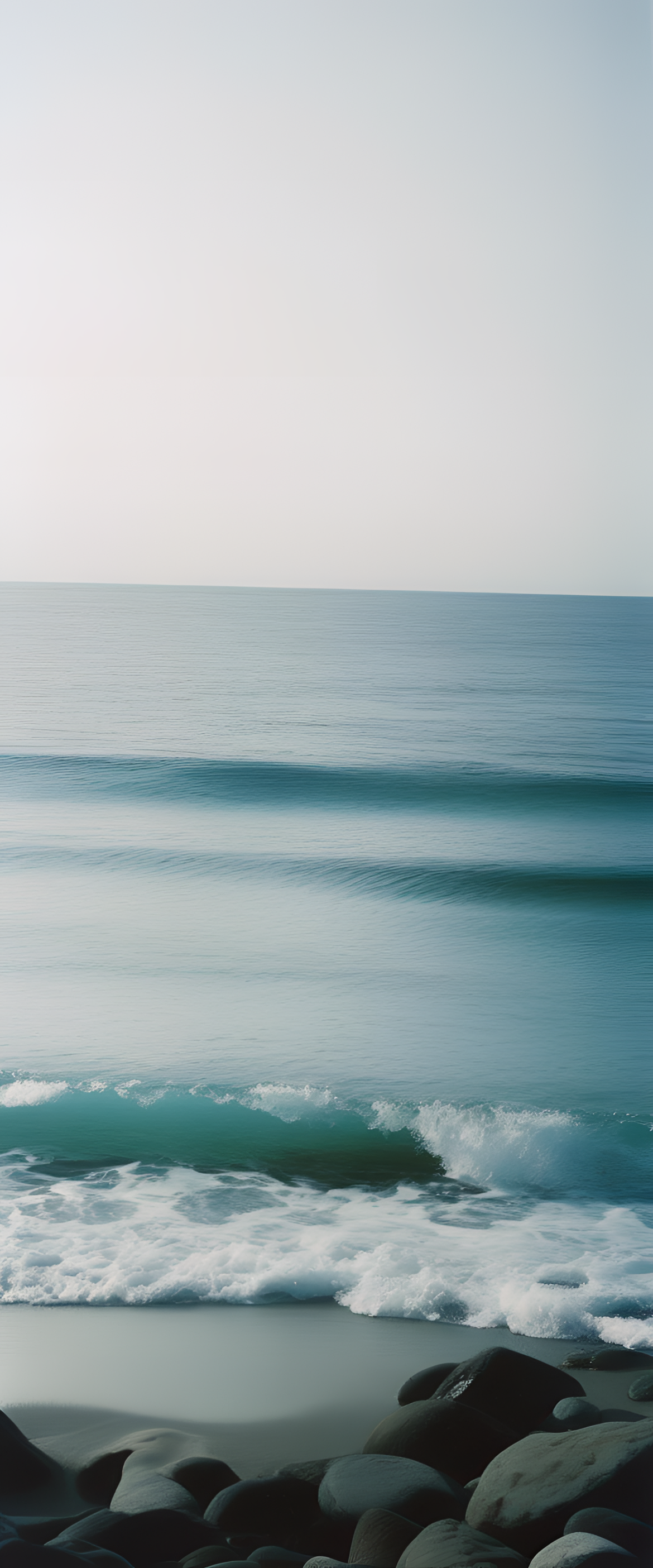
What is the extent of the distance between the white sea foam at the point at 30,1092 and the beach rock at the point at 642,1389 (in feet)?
7.92

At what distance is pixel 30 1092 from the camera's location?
12.6ft

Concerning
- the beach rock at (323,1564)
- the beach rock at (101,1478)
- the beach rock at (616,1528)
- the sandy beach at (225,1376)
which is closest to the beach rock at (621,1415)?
the sandy beach at (225,1376)

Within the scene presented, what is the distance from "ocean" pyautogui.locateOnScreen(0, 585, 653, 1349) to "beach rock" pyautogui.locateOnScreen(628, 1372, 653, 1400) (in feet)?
0.55

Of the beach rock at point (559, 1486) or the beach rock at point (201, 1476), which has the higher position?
the beach rock at point (559, 1486)

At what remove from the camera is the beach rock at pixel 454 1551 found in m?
1.36

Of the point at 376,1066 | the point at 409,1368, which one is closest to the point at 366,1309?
the point at 409,1368

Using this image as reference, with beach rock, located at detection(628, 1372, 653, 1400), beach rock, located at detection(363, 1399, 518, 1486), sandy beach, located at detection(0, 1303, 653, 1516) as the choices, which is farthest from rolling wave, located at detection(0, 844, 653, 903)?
beach rock, located at detection(363, 1399, 518, 1486)

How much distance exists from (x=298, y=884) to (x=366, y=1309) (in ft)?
18.3

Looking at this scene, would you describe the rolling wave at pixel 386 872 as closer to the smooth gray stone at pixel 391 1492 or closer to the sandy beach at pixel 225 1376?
the sandy beach at pixel 225 1376

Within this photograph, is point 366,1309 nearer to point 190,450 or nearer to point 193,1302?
point 193,1302

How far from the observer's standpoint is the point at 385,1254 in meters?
2.58

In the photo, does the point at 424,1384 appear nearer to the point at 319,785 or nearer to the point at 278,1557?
the point at 278,1557

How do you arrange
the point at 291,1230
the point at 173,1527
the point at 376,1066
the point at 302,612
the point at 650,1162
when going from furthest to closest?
the point at 302,612, the point at 376,1066, the point at 650,1162, the point at 291,1230, the point at 173,1527

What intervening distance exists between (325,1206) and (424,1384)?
982mm
